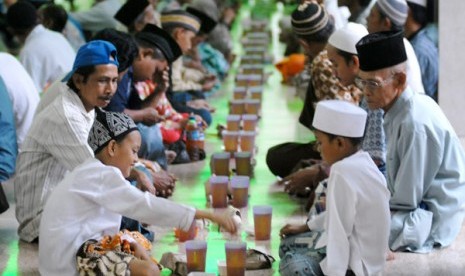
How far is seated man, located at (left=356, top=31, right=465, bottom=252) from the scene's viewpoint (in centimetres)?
564

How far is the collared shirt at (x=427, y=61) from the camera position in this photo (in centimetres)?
846

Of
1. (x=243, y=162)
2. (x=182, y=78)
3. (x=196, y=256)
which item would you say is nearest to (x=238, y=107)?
(x=182, y=78)

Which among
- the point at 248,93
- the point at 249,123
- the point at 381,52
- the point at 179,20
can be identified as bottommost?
the point at 248,93

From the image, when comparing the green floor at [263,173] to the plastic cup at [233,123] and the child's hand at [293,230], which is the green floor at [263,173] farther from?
the plastic cup at [233,123]

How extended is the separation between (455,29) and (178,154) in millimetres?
1979

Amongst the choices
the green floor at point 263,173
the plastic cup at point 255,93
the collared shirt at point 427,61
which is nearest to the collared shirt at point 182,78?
the green floor at point 263,173

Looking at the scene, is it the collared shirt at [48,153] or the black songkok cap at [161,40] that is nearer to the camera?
the collared shirt at [48,153]

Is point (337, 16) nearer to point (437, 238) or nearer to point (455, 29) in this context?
point (455, 29)

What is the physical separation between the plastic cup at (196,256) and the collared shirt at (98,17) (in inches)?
263

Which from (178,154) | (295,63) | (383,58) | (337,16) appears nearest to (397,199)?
(383,58)

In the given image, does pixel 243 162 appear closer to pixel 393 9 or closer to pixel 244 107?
pixel 393 9

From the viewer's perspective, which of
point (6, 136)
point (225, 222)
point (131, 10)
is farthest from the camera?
point (131, 10)

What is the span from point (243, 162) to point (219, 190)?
74 cm

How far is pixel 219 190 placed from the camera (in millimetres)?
6746
